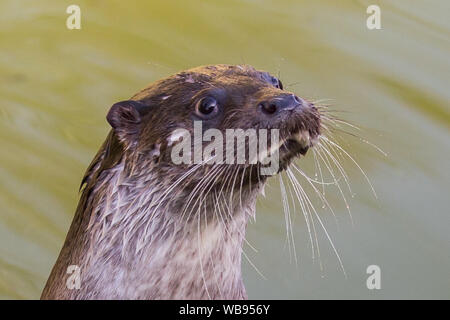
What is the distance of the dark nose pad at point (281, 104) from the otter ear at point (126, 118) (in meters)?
0.48

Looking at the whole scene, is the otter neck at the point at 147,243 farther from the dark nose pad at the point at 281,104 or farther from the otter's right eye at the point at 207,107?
A: the dark nose pad at the point at 281,104

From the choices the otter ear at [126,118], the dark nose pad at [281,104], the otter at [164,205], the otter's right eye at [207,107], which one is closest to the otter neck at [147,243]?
the otter at [164,205]

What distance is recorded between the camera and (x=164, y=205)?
13.1 ft

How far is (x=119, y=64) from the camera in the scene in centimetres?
688

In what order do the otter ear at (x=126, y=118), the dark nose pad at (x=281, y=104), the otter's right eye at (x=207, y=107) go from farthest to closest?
the otter ear at (x=126, y=118)
the otter's right eye at (x=207, y=107)
the dark nose pad at (x=281, y=104)

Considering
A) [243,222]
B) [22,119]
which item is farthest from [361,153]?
[243,222]

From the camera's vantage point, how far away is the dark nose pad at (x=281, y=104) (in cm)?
375

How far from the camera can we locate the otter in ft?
12.9

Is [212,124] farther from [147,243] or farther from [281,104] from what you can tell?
[147,243]

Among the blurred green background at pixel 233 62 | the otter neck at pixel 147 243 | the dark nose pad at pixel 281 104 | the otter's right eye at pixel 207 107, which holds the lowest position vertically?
the otter neck at pixel 147 243

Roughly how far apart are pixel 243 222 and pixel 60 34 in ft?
10.9

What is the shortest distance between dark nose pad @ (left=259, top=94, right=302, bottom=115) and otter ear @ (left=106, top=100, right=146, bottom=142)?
1.57 feet
